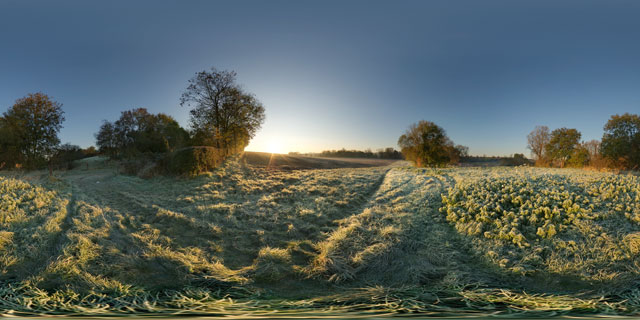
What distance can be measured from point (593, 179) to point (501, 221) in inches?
177

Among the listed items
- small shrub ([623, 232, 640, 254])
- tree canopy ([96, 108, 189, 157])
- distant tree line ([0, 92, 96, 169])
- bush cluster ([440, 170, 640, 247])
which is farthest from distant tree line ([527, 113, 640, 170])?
distant tree line ([0, 92, 96, 169])

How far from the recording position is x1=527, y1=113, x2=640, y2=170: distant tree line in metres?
17.9

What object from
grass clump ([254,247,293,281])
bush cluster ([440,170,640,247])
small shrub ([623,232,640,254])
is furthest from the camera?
bush cluster ([440,170,640,247])

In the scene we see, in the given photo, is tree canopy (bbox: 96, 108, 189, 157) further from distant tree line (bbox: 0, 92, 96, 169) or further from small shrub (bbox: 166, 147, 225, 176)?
small shrub (bbox: 166, 147, 225, 176)

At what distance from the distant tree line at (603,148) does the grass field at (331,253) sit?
1469cm

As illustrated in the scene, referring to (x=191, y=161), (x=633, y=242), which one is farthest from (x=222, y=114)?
(x=633, y=242)

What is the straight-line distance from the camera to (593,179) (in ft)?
25.9

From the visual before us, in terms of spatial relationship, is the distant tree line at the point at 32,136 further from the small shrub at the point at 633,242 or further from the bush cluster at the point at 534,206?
the small shrub at the point at 633,242

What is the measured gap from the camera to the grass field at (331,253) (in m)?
3.24

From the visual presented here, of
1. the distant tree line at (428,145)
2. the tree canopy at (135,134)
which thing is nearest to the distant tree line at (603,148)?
the distant tree line at (428,145)

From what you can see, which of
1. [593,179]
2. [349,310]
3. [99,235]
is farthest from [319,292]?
[593,179]

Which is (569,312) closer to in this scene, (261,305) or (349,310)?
(349,310)

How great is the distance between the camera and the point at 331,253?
4.95m

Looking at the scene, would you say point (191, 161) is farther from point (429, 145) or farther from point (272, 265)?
point (429, 145)
